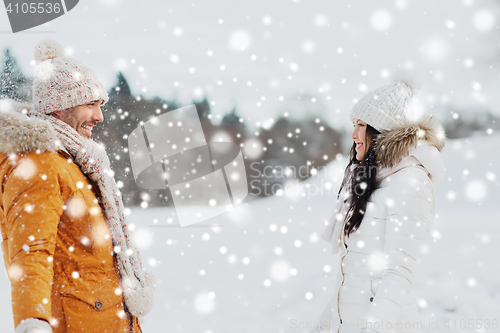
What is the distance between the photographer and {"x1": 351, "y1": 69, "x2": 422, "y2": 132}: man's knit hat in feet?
5.90

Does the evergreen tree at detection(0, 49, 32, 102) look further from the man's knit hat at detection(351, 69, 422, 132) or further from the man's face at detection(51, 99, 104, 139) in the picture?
the man's knit hat at detection(351, 69, 422, 132)

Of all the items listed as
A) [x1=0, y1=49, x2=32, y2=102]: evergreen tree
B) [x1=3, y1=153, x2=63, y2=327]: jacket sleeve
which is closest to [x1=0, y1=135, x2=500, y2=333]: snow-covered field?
[x1=3, y1=153, x2=63, y2=327]: jacket sleeve

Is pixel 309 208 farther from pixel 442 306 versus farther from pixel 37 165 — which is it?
pixel 37 165

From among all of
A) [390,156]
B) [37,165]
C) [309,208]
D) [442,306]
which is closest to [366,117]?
[390,156]

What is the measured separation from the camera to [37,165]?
1207 mm

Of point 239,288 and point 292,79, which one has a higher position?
point 292,79

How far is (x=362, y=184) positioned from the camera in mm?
1768

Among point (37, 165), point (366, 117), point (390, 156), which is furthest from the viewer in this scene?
point (366, 117)

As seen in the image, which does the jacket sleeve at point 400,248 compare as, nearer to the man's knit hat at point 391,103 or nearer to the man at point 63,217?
the man's knit hat at point 391,103

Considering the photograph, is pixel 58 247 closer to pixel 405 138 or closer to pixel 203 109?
pixel 405 138

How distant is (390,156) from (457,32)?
24.0 feet

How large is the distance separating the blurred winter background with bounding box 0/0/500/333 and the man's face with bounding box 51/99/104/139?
12.4 feet

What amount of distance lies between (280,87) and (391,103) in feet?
18.2

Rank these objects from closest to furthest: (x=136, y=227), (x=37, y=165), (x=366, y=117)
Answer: (x=37, y=165), (x=366, y=117), (x=136, y=227)
